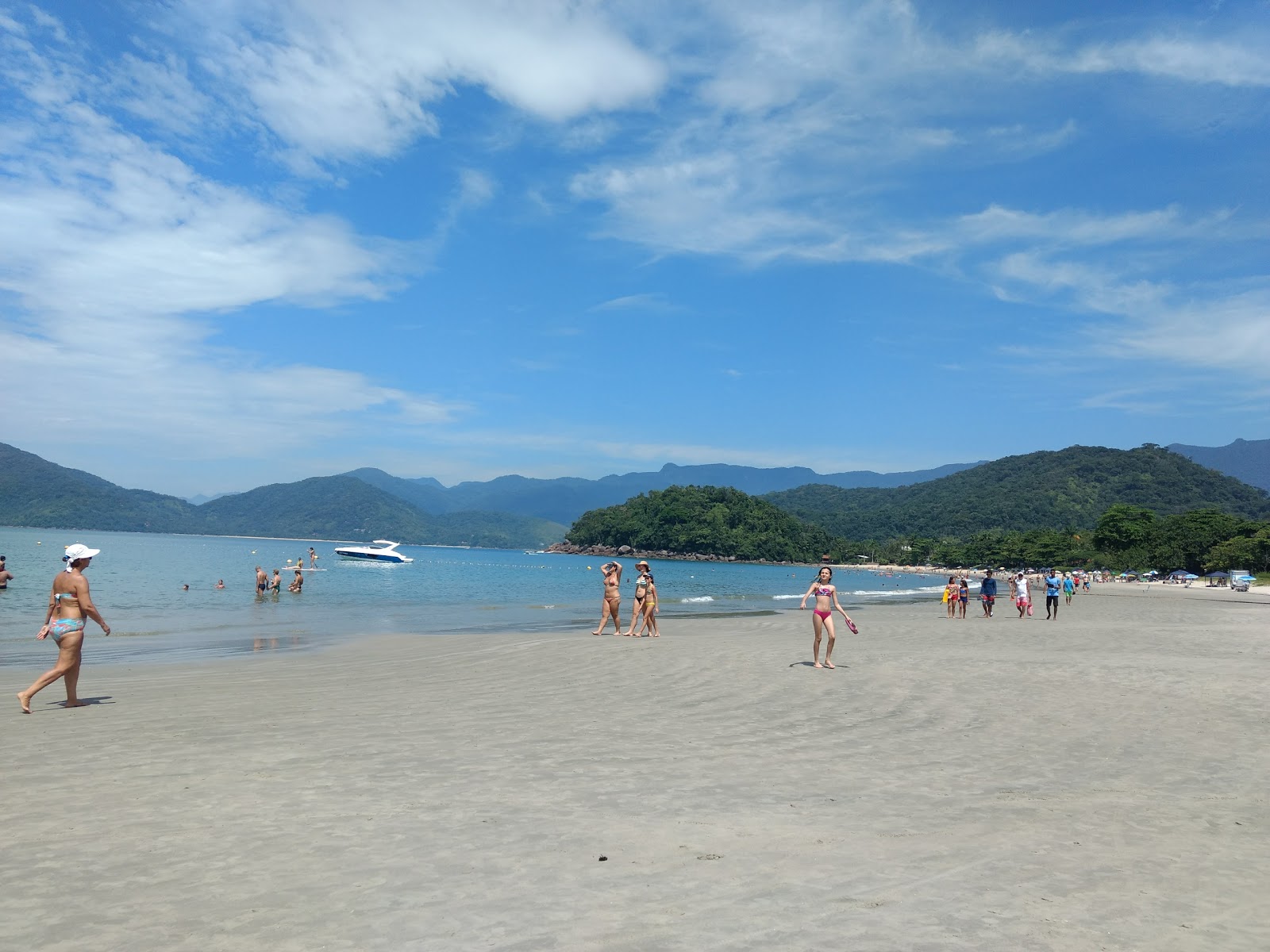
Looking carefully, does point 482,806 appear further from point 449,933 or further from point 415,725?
point 415,725

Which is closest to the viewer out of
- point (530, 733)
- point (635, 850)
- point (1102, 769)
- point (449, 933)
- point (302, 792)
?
point (449, 933)

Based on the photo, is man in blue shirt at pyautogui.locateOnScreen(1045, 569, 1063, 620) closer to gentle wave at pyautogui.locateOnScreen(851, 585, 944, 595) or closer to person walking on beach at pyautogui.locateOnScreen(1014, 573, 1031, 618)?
person walking on beach at pyautogui.locateOnScreen(1014, 573, 1031, 618)

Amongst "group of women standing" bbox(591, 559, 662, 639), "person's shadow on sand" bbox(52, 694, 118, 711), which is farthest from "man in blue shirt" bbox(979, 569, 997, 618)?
"person's shadow on sand" bbox(52, 694, 118, 711)

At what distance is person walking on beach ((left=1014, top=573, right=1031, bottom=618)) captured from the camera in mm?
33406

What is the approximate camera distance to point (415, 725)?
9.90m

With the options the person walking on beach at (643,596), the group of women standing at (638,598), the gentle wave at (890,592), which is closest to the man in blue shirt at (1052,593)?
the group of women standing at (638,598)

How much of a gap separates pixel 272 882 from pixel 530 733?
15.2 ft

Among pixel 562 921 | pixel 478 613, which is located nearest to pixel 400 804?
pixel 562 921

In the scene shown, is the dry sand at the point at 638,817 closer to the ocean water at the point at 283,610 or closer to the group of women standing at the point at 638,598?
the group of women standing at the point at 638,598

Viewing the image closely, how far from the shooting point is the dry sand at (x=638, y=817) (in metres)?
4.55

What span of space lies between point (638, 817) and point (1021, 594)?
103 ft

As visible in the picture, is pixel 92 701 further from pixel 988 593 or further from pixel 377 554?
pixel 377 554

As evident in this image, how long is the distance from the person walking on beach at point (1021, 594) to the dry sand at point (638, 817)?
810 inches

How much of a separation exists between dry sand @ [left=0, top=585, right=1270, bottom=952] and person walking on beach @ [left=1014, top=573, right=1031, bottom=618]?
2058cm
